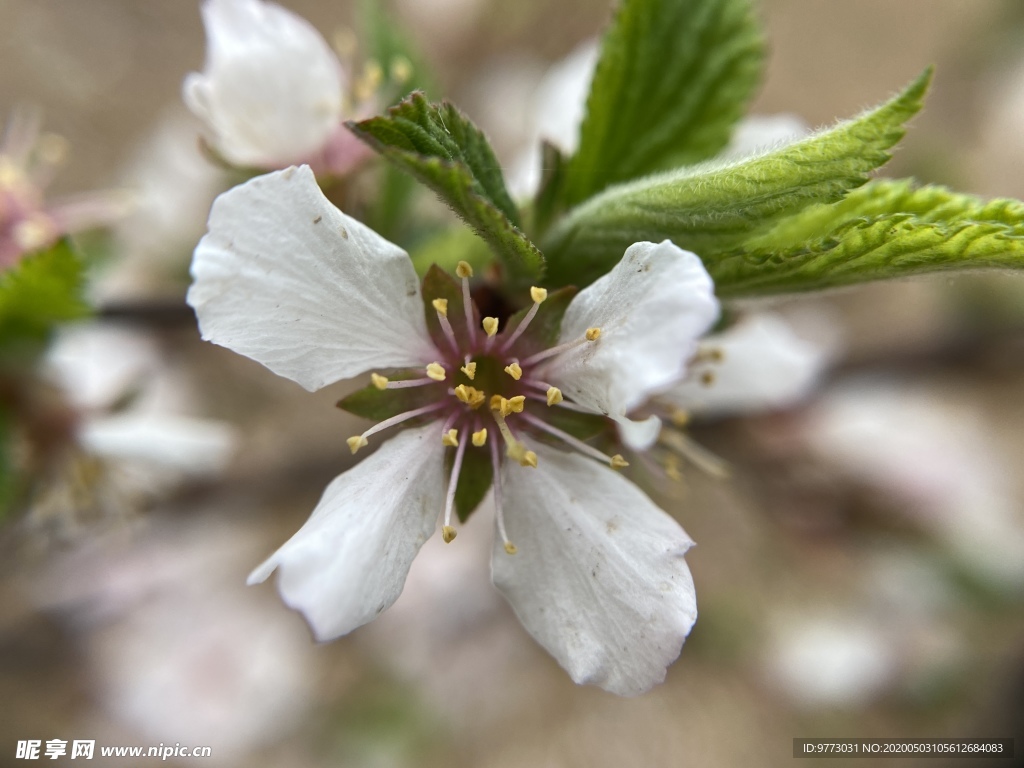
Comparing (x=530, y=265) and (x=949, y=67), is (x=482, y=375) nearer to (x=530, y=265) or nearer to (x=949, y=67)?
(x=530, y=265)

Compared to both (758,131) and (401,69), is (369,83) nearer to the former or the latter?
(401,69)

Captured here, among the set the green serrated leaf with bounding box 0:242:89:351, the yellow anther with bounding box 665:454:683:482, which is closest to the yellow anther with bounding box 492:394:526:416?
the yellow anther with bounding box 665:454:683:482

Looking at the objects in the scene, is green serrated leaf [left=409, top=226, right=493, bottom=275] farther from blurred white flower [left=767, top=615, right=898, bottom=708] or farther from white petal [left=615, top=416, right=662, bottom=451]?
blurred white flower [left=767, top=615, right=898, bottom=708]

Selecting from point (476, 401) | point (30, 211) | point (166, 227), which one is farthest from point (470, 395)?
point (166, 227)

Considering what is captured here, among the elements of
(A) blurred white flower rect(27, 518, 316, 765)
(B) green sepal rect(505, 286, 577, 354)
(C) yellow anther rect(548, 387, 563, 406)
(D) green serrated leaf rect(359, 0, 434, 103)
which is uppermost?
(D) green serrated leaf rect(359, 0, 434, 103)

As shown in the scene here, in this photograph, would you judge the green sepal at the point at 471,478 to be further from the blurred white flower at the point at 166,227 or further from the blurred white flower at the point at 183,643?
the blurred white flower at the point at 183,643
